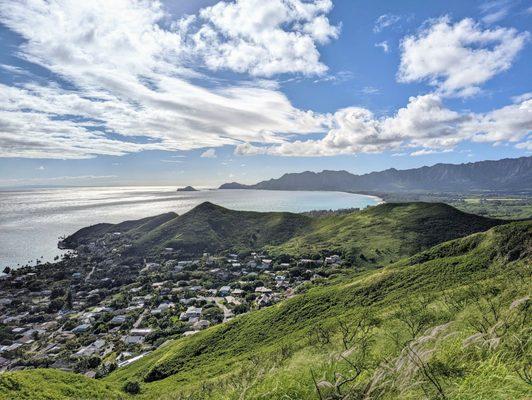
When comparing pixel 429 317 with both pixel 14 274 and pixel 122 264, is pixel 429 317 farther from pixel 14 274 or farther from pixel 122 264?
A: pixel 14 274

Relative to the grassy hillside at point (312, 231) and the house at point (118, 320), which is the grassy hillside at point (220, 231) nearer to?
the grassy hillside at point (312, 231)

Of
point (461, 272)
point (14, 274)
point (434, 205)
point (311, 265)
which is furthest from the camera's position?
point (434, 205)

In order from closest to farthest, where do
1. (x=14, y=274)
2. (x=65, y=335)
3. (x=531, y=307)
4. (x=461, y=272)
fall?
(x=531, y=307) → (x=461, y=272) → (x=65, y=335) → (x=14, y=274)

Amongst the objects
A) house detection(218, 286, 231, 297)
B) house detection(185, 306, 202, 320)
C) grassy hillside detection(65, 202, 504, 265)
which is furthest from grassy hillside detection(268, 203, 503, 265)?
house detection(185, 306, 202, 320)

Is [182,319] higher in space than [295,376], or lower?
lower

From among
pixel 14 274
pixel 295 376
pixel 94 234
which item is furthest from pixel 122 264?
pixel 295 376

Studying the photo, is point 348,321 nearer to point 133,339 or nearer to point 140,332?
point 133,339

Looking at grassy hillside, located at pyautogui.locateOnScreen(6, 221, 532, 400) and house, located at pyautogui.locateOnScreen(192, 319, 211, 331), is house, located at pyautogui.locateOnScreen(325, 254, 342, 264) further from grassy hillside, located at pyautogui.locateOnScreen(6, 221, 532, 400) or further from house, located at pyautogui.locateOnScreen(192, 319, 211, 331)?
grassy hillside, located at pyautogui.locateOnScreen(6, 221, 532, 400)
